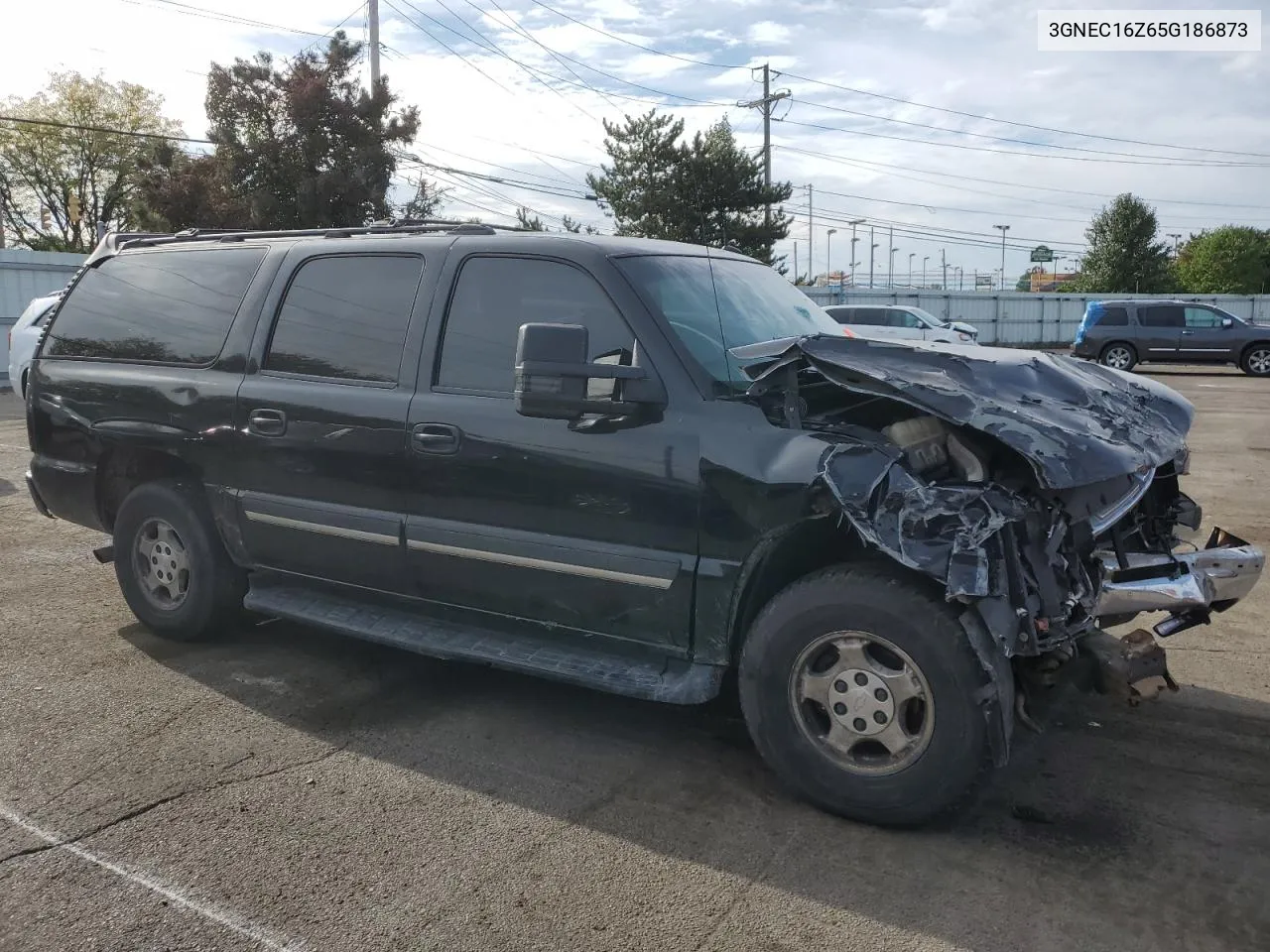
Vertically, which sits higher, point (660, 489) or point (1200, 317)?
point (660, 489)

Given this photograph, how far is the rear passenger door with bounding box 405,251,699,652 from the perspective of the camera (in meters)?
3.63

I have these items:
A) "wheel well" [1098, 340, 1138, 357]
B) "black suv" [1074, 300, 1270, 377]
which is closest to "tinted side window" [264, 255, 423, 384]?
"black suv" [1074, 300, 1270, 377]

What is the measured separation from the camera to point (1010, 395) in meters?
3.43

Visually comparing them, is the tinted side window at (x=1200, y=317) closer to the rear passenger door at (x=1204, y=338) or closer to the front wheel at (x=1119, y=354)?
the rear passenger door at (x=1204, y=338)

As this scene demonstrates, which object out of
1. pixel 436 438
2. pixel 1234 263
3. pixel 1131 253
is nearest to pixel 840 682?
pixel 436 438

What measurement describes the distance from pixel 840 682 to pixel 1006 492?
78cm

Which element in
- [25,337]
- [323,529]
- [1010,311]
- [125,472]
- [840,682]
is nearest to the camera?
[840,682]

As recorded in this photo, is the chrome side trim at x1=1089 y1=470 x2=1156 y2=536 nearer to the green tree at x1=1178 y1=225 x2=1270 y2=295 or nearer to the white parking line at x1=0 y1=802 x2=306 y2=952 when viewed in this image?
the white parking line at x1=0 y1=802 x2=306 y2=952

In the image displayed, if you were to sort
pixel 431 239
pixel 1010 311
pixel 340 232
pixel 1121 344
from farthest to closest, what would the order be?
pixel 1010 311 < pixel 1121 344 < pixel 340 232 < pixel 431 239

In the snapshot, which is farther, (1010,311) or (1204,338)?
(1010,311)

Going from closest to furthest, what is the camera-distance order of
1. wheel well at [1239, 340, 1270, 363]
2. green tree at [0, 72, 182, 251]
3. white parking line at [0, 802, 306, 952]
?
1. white parking line at [0, 802, 306, 952]
2. wheel well at [1239, 340, 1270, 363]
3. green tree at [0, 72, 182, 251]

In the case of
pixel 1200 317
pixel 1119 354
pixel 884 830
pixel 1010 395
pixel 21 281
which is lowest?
pixel 884 830

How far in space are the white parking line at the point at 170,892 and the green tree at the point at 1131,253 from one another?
5251 cm

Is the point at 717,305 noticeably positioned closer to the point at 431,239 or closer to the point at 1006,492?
the point at 431,239
